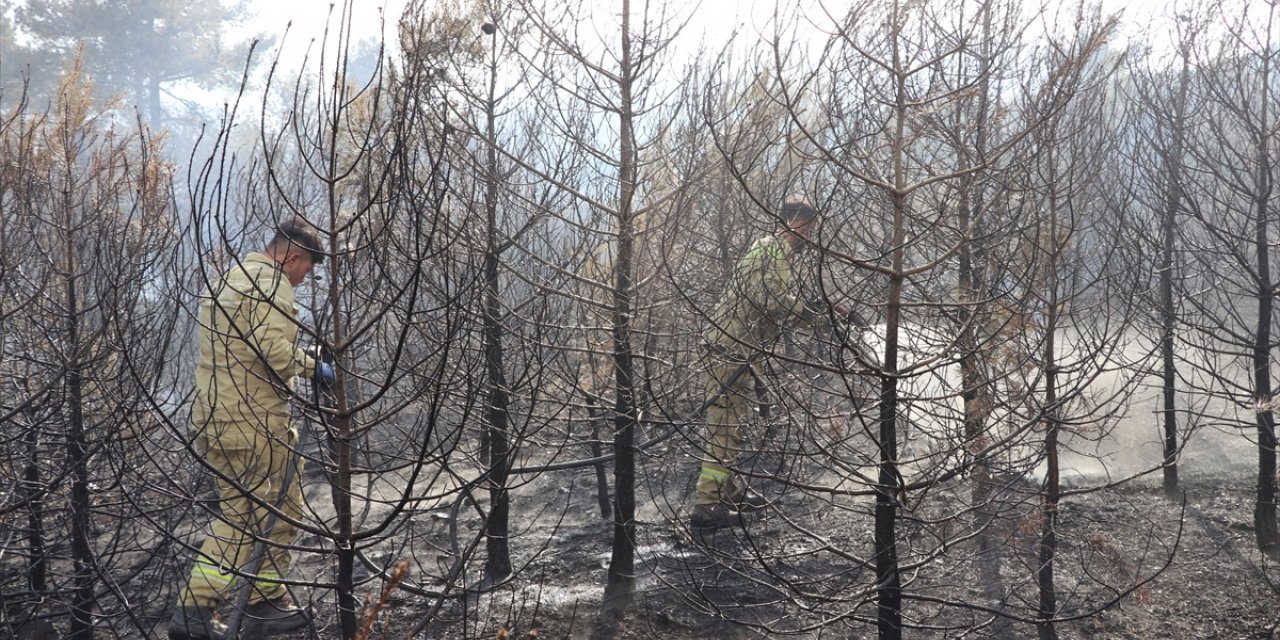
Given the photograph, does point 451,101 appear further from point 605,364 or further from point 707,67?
point 605,364

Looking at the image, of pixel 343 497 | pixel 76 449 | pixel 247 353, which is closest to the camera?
pixel 343 497

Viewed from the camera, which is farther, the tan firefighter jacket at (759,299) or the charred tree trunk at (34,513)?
the charred tree trunk at (34,513)

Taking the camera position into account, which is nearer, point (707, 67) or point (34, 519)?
point (34, 519)

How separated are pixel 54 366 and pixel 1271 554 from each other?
7.19 meters

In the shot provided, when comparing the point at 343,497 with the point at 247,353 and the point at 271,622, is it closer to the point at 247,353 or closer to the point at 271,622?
the point at 247,353

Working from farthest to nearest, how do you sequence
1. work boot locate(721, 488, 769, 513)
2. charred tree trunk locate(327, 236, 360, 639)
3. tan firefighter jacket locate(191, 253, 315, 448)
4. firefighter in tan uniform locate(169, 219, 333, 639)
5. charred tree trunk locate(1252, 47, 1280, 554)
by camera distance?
charred tree trunk locate(1252, 47, 1280, 554)
firefighter in tan uniform locate(169, 219, 333, 639)
tan firefighter jacket locate(191, 253, 315, 448)
work boot locate(721, 488, 769, 513)
charred tree trunk locate(327, 236, 360, 639)

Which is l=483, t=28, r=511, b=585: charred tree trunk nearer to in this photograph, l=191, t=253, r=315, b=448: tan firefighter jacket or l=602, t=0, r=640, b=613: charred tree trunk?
l=602, t=0, r=640, b=613: charred tree trunk

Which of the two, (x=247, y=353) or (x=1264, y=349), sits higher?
(x=1264, y=349)

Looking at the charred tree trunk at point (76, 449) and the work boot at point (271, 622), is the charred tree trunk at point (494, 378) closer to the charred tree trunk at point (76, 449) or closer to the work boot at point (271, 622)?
the work boot at point (271, 622)

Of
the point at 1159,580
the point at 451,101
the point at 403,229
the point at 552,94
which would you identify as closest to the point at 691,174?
the point at 552,94

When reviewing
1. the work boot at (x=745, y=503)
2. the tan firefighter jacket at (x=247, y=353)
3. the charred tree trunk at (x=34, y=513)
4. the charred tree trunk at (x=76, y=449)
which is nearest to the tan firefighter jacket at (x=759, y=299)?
the work boot at (x=745, y=503)

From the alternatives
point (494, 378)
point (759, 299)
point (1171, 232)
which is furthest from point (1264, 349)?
point (494, 378)

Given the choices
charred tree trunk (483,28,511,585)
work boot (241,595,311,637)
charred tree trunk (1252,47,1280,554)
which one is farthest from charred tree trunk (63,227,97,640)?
charred tree trunk (1252,47,1280,554)

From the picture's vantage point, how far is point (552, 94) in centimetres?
580
